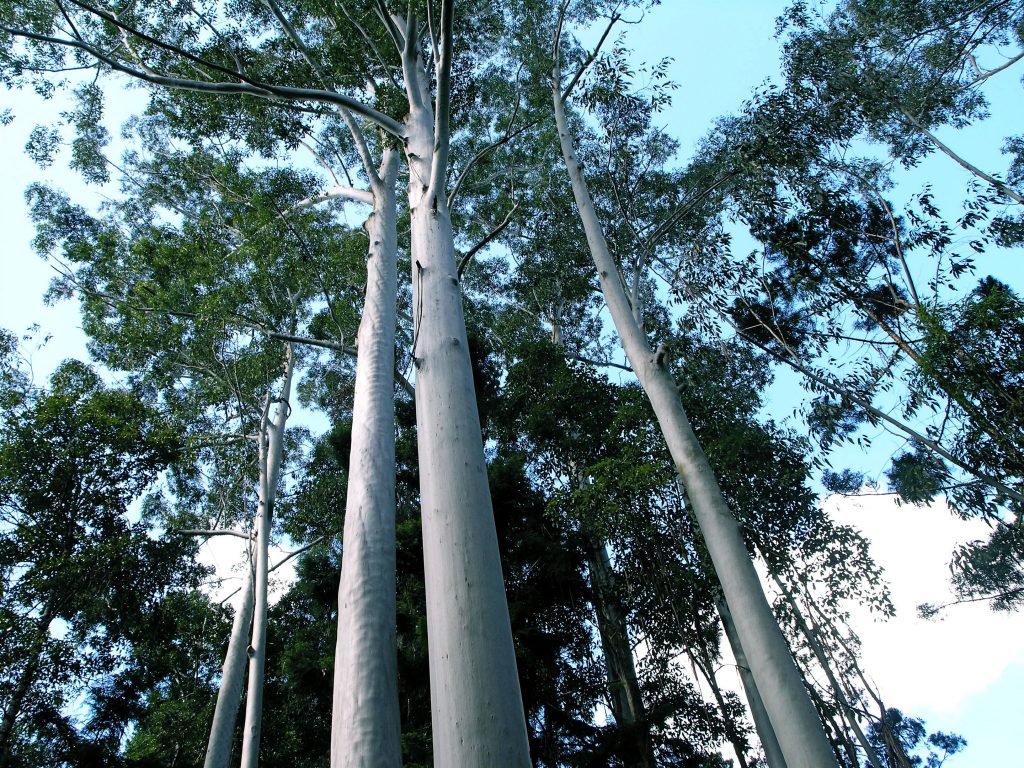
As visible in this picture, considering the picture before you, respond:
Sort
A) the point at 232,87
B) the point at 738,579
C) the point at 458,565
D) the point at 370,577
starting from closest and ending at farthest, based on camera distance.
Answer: the point at 458,565
the point at 370,577
the point at 738,579
the point at 232,87

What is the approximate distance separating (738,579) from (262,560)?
21.7ft

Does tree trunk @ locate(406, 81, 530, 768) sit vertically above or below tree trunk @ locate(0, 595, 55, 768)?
below

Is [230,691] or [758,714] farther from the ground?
[230,691]

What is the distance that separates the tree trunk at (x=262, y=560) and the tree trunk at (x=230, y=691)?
0.13 m

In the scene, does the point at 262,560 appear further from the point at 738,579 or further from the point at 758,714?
the point at 738,579

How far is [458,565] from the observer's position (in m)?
1.89

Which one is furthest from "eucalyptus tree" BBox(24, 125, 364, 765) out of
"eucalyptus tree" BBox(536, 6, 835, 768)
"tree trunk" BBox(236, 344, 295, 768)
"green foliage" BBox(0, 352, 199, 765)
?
"eucalyptus tree" BBox(536, 6, 835, 768)

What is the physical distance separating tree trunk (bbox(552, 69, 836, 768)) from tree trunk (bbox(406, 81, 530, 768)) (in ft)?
6.30

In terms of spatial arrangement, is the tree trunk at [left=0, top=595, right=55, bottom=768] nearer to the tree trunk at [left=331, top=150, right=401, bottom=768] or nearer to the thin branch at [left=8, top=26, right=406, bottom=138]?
the tree trunk at [left=331, top=150, right=401, bottom=768]

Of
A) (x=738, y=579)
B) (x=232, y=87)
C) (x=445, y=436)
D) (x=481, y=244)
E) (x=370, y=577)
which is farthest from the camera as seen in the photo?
(x=232, y=87)

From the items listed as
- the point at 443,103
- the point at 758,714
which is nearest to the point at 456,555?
the point at 443,103

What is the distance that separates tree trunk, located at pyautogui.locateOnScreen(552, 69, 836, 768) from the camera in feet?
9.27

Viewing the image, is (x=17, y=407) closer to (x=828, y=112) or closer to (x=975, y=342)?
(x=975, y=342)

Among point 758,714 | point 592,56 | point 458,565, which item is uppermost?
point 592,56
